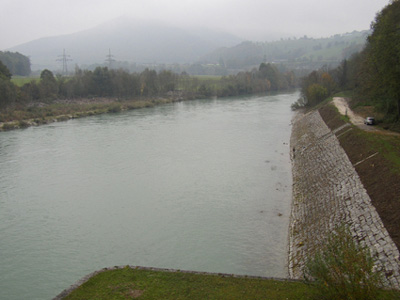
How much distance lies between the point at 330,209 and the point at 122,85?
225ft

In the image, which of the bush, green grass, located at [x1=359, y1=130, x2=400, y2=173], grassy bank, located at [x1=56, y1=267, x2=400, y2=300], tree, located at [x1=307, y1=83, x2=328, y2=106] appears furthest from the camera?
tree, located at [x1=307, y1=83, x2=328, y2=106]

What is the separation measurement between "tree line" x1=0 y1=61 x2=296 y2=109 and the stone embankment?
48.0 m

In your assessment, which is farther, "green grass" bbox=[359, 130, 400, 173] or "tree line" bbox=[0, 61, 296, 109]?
"tree line" bbox=[0, 61, 296, 109]

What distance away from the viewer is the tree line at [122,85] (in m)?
62.7

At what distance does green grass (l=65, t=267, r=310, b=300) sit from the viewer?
910 centimetres

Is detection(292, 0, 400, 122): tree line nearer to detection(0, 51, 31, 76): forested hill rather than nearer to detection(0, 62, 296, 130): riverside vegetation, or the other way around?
detection(0, 62, 296, 130): riverside vegetation

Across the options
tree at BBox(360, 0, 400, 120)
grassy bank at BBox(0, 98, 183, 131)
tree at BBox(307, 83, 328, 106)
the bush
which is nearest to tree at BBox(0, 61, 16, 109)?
grassy bank at BBox(0, 98, 183, 131)

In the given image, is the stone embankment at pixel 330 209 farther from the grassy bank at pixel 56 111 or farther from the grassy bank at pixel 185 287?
the grassy bank at pixel 56 111

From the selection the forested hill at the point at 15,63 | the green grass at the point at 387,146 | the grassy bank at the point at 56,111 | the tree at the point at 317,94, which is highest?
the forested hill at the point at 15,63

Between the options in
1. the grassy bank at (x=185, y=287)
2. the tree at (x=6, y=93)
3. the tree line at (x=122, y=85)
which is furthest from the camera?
the tree line at (x=122, y=85)

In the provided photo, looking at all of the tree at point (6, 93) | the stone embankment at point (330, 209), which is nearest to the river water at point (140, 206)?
the stone embankment at point (330, 209)

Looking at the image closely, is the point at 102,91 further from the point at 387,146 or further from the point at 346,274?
the point at 346,274

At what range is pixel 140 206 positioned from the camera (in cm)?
1923

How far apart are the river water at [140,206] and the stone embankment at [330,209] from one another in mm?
724
